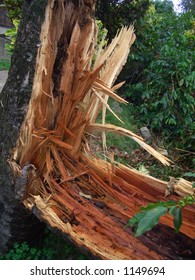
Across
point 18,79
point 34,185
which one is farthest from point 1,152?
point 18,79

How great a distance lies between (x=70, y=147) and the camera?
234 centimetres

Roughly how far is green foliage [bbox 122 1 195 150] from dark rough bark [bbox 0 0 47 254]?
3261 mm

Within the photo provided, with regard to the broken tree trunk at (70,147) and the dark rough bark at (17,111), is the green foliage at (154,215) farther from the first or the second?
the dark rough bark at (17,111)

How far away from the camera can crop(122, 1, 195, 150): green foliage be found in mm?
5586

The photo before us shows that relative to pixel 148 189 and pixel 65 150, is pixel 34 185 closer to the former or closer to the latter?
pixel 65 150

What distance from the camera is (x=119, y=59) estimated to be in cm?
252

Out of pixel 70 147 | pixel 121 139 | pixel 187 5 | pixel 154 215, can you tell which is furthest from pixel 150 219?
pixel 187 5

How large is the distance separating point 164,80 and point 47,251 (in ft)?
13.2

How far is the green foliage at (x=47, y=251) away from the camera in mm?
2354

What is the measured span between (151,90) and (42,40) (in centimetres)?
395

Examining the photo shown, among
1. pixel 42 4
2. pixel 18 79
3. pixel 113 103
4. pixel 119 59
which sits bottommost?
pixel 113 103

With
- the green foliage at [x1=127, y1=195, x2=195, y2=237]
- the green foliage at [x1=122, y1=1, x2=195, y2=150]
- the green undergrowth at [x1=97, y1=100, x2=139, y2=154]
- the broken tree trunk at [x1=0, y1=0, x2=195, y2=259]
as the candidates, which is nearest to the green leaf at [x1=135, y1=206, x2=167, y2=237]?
the green foliage at [x1=127, y1=195, x2=195, y2=237]

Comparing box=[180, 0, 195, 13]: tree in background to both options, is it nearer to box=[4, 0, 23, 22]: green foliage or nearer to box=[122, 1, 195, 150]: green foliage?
box=[122, 1, 195, 150]: green foliage

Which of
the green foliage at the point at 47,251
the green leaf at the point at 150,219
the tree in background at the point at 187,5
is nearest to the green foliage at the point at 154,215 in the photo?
the green leaf at the point at 150,219
